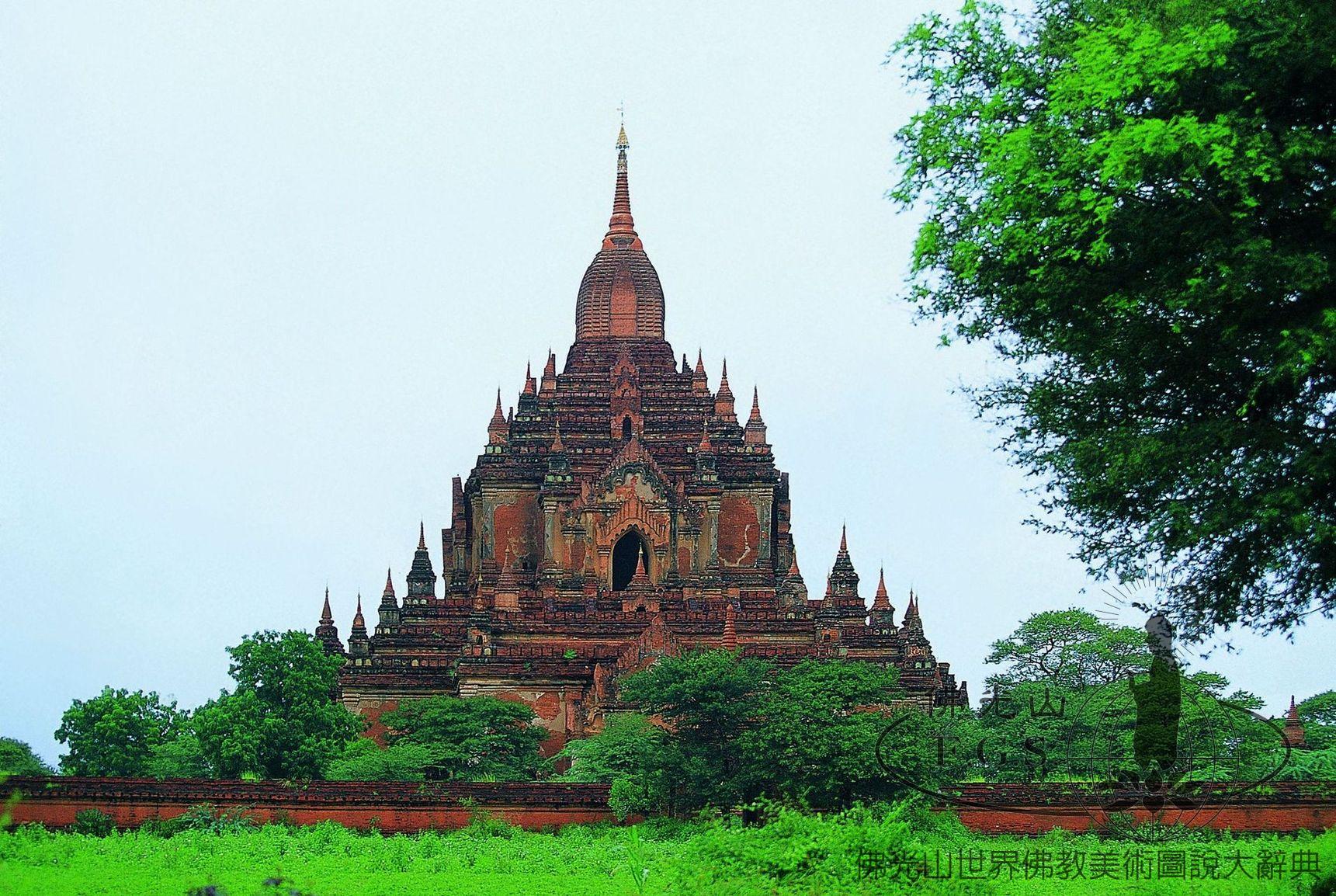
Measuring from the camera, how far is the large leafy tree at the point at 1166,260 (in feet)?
58.8

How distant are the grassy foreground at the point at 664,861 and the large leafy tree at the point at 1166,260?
151 inches

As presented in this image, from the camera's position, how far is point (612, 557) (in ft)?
180

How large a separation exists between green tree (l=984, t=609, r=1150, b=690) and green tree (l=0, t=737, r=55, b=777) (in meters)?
27.4

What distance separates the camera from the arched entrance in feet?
183

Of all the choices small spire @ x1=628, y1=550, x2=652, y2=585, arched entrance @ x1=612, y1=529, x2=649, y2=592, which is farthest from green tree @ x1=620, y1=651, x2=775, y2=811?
arched entrance @ x1=612, y1=529, x2=649, y2=592

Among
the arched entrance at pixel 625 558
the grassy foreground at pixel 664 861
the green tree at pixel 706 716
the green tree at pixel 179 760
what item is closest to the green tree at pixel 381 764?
the green tree at pixel 179 760

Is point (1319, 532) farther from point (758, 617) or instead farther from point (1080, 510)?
point (758, 617)

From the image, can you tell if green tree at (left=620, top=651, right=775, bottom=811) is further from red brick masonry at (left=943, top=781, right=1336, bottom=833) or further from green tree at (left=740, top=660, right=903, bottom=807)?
red brick masonry at (left=943, top=781, right=1336, bottom=833)

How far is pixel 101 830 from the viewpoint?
107 feet

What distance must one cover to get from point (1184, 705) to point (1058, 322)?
19932 mm

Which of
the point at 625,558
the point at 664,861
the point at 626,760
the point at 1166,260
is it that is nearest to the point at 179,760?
the point at 626,760

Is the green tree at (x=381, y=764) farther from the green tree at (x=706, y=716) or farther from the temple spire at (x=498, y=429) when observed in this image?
the temple spire at (x=498, y=429)

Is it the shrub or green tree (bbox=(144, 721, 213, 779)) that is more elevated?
green tree (bbox=(144, 721, 213, 779))

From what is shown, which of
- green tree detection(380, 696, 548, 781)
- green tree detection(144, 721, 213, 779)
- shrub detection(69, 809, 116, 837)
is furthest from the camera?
green tree detection(380, 696, 548, 781)
